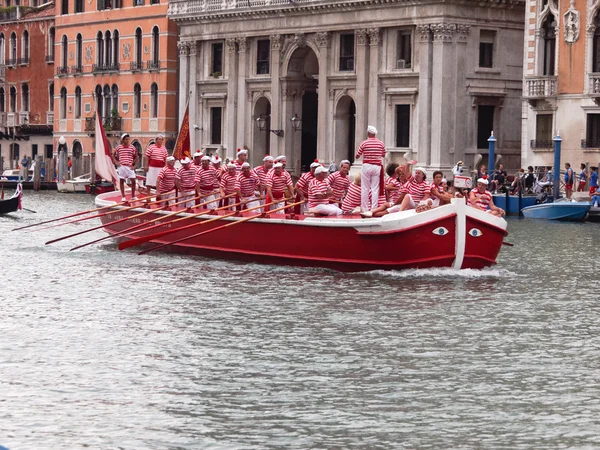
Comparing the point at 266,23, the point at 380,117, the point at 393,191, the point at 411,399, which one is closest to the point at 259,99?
the point at 266,23

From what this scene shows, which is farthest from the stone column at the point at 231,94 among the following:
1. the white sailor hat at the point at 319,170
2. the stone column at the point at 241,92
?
the white sailor hat at the point at 319,170

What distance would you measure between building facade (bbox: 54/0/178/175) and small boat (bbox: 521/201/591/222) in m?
25.5

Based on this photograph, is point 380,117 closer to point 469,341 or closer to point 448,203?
point 448,203

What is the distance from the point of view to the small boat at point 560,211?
41003mm

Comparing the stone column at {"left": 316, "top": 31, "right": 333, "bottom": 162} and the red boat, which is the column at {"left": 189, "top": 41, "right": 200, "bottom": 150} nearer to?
the stone column at {"left": 316, "top": 31, "right": 333, "bottom": 162}

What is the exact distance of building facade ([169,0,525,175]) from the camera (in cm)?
5103

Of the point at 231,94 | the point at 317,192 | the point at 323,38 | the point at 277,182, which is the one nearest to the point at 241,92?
the point at 231,94

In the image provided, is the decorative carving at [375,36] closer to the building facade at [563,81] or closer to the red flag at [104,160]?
the building facade at [563,81]

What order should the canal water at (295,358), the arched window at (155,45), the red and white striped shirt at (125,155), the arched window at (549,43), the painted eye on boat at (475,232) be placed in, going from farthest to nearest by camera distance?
the arched window at (155,45) < the arched window at (549,43) < the red and white striped shirt at (125,155) < the painted eye on boat at (475,232) < the canal water at (295,358)

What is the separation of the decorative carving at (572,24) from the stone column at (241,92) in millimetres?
16971

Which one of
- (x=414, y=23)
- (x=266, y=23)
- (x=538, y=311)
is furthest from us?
(x=266, y=23)

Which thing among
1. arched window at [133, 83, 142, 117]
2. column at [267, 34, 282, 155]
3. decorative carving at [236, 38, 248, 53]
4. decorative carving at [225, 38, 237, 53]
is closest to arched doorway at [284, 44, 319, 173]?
column at [267, 34, 282, 155]

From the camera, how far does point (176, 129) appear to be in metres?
65.2

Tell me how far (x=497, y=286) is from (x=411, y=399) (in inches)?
362
